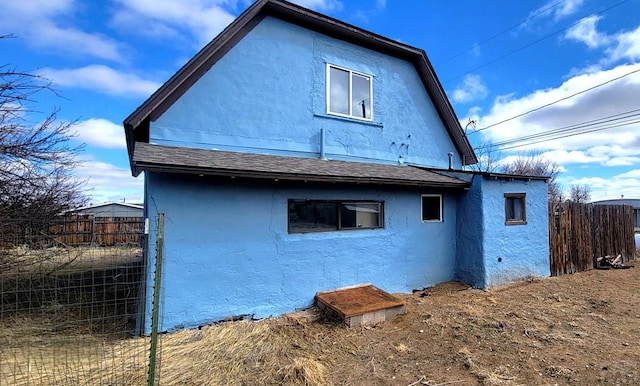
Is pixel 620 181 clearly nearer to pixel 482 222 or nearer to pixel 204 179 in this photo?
pixel 482 222

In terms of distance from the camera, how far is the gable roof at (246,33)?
5.86 meters

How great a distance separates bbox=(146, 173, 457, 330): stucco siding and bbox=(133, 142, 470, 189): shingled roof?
1.34ft

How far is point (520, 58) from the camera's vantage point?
48.6 ft

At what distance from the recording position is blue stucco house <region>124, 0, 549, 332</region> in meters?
5.34

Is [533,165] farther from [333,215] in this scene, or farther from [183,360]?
[183,360]

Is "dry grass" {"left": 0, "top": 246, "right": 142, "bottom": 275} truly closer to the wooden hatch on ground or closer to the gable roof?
the gable roof

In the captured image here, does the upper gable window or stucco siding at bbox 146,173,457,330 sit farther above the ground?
the upper gable window

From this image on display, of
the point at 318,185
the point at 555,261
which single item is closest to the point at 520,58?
the point at 555,261

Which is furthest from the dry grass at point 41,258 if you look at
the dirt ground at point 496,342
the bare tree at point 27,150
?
the dirt ground at point 496,342

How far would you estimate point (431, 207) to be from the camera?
832 centimetres

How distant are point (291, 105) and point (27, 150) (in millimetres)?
5272

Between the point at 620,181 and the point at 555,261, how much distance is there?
41.1m

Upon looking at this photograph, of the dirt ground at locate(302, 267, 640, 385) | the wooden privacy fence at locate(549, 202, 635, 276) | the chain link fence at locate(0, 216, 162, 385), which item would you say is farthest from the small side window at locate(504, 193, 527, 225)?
the chain link fence at locate(0, 216, 162, 385)

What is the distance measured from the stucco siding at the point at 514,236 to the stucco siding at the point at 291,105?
2250 millimetres
